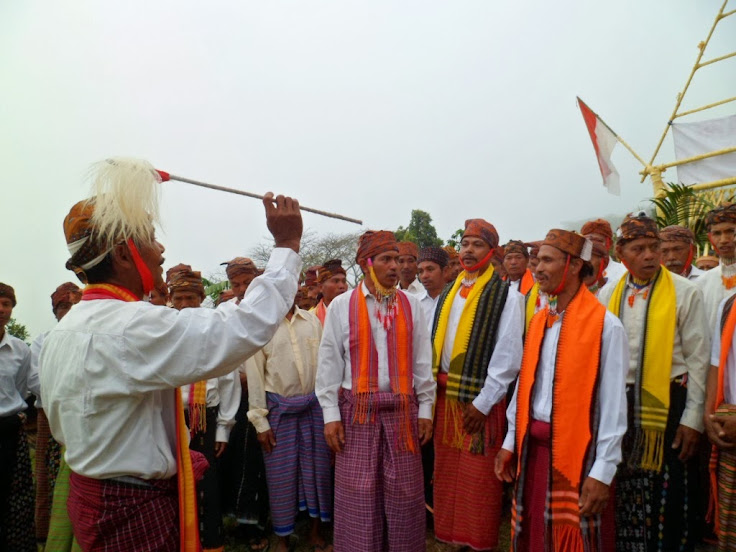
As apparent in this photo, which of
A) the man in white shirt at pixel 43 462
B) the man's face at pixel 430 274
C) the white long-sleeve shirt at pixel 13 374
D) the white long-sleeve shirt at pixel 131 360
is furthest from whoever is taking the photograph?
the man's face at pixel 430 274

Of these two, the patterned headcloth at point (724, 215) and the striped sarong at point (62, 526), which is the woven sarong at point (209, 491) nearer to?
the striped sarong at point (62, 526)

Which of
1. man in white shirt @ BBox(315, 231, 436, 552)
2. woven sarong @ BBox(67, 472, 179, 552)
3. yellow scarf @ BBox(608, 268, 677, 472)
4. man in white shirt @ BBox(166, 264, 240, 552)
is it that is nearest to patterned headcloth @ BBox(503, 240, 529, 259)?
man in white shirt @ BBox(315, 231, 436, 552)

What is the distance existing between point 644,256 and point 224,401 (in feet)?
11.8

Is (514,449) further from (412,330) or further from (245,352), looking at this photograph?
(245,352)

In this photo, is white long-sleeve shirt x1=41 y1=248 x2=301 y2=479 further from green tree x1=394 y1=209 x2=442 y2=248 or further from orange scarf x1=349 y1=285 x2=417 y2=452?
green tree x1=394 y1=209 x2=442 y2=248

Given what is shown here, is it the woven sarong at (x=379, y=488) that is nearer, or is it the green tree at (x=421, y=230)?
the woven sarong at (x=379, y=488)

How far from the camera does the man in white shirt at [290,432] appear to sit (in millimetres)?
4164

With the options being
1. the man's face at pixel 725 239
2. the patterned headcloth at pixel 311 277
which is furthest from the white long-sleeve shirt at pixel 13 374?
the man's face at pixel 725 239

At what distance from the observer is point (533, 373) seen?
291cm

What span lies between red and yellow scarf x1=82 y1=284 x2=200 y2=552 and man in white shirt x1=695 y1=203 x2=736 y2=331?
4.00m

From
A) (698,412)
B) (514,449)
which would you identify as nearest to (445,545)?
(514,449)

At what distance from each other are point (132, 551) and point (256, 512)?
2.91 meters

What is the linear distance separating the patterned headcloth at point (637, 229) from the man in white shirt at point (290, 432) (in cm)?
278

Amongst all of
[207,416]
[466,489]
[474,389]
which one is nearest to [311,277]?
[207,416]
